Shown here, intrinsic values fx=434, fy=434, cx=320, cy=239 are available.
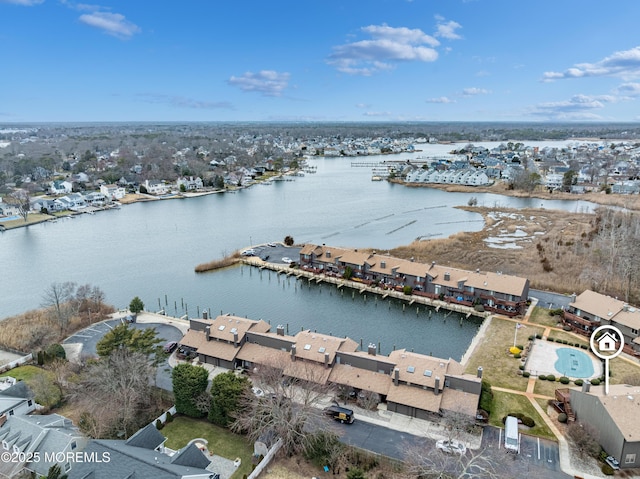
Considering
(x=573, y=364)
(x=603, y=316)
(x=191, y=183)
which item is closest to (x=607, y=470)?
(x=573, y=364)

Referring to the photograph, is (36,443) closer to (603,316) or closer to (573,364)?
(573,364)

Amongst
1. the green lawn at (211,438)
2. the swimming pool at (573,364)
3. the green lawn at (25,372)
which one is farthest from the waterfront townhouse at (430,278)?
the green lawn at (25,372)

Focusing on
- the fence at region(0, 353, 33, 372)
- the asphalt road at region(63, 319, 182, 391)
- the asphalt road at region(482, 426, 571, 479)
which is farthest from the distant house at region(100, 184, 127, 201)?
the asphalt road at region(482, 426, 571, 479)

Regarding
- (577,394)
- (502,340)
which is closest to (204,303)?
(502,340)

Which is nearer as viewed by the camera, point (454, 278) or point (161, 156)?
point (454, 278)

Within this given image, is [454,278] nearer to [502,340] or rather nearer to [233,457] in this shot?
[502,340]

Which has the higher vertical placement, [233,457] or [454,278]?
[454,278]
